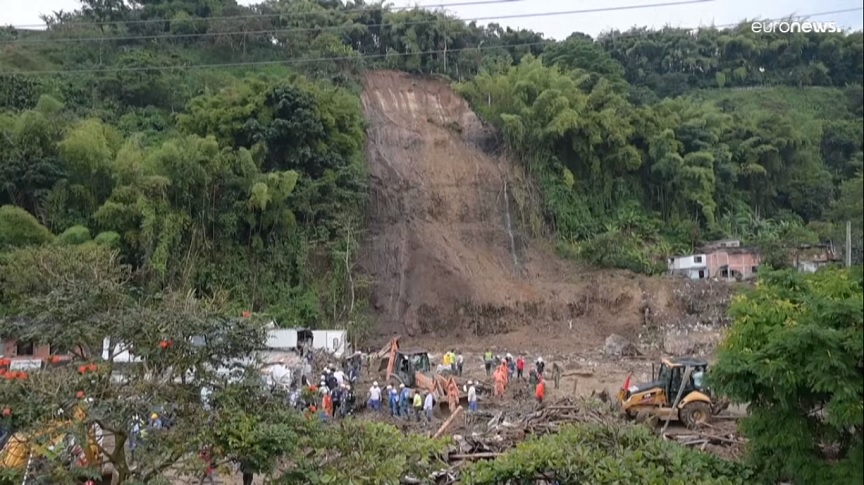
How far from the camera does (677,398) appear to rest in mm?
15609

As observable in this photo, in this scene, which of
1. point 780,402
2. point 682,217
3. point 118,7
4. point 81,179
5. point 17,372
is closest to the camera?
point 780,402

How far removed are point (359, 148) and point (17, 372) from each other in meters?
29.7

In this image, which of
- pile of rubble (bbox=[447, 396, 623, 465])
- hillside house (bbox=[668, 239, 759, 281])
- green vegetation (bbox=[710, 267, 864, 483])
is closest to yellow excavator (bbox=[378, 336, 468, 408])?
pile of rubble (bbox=[447, 396, 623, 465])

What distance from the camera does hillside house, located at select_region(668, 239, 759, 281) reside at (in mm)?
35750

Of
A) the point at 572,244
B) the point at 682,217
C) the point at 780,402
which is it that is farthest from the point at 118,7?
the point at 780,402

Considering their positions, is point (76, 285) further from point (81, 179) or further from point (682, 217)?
point (682, 217)

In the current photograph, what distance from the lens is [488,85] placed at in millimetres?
43062

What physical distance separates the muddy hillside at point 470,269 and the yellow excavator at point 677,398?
1424cm

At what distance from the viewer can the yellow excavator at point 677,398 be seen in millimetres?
15500

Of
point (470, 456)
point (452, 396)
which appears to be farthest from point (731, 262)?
point (470, 456)

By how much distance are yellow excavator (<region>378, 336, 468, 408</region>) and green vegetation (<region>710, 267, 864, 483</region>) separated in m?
10.5

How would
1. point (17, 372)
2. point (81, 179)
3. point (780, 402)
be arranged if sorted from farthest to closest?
point (81, 179), point (17, 372), point (780, 402)

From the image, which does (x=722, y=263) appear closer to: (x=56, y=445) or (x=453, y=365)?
(x=453, y=365)

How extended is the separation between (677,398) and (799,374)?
8787mm
